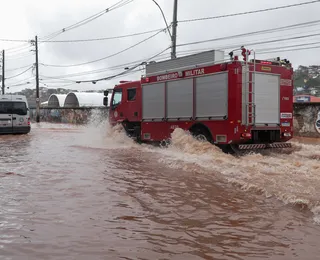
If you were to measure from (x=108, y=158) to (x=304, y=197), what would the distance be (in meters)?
6.97

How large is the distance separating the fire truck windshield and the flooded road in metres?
5.99

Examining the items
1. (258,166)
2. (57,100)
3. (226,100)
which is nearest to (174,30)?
(226,100)

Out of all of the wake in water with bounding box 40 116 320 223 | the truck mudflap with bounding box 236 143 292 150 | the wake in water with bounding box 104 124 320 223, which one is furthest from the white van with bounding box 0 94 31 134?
the truck mudflap with bounding box 236 143 292 150

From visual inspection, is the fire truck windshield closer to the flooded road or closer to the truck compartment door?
the flooded road

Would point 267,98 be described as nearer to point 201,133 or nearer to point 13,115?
point 201,133

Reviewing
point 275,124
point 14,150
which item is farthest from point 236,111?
point 14,150

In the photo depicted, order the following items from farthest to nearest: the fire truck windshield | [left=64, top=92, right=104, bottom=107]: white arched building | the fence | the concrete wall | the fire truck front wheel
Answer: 1. [left=64, top=92, right=104, bottom=107]: white arched building
2. the fence
3. the concrete wall
4. the fire truck windshield
5. the fire truck front wheel

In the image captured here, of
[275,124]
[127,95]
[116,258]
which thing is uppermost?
[127,95]

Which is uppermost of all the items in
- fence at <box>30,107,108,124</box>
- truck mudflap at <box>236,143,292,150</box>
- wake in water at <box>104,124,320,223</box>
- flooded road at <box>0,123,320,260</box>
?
fence at <box>30,107,108,124</box>

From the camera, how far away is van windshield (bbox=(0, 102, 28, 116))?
2052 centimetres

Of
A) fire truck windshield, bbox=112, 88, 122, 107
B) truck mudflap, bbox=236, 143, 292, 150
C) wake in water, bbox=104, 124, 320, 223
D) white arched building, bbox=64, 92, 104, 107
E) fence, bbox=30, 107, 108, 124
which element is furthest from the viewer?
white arched building, bbox=64, 92, 104, 107

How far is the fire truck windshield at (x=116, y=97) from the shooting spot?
1627 centimetres

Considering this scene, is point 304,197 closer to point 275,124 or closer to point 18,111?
point 275,124

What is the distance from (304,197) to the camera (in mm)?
6105
